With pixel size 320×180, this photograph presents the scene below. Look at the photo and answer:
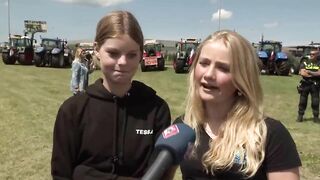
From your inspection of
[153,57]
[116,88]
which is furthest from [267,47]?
[116,88]

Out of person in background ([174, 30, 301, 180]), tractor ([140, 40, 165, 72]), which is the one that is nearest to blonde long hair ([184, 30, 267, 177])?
person in background ([174, 30, 301, 180])

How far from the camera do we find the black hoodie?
7.42ft

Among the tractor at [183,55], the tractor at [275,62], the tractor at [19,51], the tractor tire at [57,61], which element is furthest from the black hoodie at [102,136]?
the tractor at [19,51]

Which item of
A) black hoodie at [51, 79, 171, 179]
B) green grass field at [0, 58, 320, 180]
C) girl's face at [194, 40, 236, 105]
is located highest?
girl's face at [194, 40, 236, 105]

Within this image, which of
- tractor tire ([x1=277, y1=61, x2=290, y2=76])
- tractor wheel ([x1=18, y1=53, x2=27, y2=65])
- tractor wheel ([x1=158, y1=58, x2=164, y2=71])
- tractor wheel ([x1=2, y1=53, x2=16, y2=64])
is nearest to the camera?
tractor tire ([x1=277, y1=61, x2=290, y2=76])

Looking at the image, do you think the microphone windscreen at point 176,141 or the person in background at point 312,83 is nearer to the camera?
the microphone windscreen at point 176,141

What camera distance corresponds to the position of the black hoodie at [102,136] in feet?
7.42

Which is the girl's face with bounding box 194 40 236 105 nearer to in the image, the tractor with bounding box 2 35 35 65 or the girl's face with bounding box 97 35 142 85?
the girl's face with bounding box 97 35 142 85

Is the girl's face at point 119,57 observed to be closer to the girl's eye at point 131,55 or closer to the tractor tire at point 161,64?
the girl's eye at point 131,55

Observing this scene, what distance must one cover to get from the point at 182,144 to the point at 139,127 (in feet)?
2.99

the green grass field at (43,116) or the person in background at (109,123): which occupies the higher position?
the person in background at (109,123)

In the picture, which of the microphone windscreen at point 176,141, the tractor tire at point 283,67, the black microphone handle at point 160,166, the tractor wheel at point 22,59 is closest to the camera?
the black microphone handle at point 160,166

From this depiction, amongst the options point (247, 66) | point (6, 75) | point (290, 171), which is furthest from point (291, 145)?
point (6, 75)

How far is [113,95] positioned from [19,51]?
1256 inches
